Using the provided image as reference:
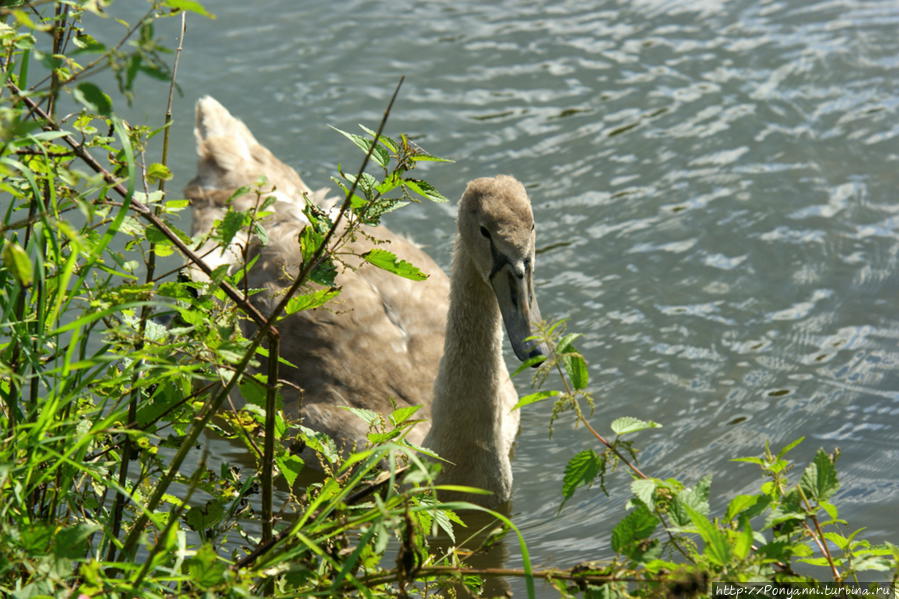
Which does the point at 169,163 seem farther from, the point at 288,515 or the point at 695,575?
the point at 695,575

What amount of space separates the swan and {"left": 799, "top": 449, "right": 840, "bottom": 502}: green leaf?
1.71 metres

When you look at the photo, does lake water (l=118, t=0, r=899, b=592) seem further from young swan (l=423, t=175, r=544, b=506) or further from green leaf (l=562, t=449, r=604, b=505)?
green leaf (l=562, t=449, r=604, b=505)

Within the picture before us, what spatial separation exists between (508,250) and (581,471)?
2.05m

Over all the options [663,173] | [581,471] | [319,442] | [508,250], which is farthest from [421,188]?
[663,173]

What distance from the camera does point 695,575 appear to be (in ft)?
6.40

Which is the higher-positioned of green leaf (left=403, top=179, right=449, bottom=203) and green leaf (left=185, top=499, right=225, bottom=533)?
green leaf (left=403, top=179, right=449, bottom=203)

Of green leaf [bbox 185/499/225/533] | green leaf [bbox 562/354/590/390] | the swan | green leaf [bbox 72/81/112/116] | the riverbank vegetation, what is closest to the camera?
green leaf [bbox 72/81/112/116]

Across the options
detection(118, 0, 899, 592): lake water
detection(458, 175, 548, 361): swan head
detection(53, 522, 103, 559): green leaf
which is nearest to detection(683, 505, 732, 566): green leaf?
detection(53, 522, 103, 559): green leaf

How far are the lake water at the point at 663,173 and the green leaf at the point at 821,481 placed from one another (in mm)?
2168

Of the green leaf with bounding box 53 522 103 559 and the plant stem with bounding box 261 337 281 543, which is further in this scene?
the plant stem with bounding box 261 337 281 543

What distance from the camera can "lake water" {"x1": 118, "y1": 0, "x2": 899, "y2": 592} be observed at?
528 centimetres

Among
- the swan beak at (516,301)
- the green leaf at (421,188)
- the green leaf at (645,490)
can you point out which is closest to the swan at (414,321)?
the swan beak at (516,301)

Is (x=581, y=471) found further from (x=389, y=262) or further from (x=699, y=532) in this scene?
(x=389, y=262)

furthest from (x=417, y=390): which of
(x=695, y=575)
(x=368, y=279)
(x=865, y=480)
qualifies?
(x=695, y=575)
